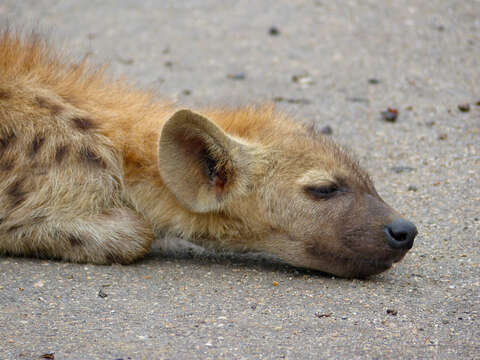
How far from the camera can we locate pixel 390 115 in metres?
Answer: 5.97

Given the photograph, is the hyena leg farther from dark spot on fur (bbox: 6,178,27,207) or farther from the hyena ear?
the hyena ear

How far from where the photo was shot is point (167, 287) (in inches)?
140

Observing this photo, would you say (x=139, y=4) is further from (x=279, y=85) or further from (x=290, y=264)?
(x=290, y=264)

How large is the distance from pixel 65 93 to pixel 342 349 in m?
2.05

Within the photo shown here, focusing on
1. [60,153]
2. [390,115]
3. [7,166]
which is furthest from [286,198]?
[390,115]

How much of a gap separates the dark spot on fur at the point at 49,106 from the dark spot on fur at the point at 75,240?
0.65 metres

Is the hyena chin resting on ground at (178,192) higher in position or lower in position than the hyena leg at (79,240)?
higher

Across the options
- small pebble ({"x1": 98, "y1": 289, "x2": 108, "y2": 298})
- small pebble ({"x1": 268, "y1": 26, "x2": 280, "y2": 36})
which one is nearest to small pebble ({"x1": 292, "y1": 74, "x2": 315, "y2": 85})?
small pebble ({"x1": 268, "y1": 26, "x2": 280, "y2": 36})

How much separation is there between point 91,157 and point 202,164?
577 mm

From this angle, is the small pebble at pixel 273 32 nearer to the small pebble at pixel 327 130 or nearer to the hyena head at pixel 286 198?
the small pebble at pixel 327 130

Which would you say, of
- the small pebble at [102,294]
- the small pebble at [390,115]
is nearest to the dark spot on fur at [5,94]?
the small pebble at [102,294]

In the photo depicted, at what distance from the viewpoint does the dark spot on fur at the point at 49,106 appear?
3893mm

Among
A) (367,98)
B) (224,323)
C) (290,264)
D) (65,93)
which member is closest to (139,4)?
(367,98)

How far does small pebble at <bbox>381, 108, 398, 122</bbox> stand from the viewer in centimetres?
595
